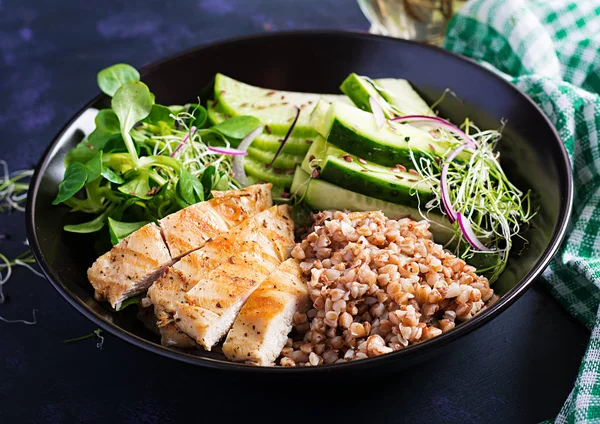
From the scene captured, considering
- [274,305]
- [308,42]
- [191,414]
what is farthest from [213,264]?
[308,42]

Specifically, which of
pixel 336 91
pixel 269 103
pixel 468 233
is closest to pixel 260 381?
pixel 468 233

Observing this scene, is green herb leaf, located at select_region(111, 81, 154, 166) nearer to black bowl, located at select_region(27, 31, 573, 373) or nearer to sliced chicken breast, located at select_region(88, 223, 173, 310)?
black bowl, located at select_region(27, 31, 573, 373)

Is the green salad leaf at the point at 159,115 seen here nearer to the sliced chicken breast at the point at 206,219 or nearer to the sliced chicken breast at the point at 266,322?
the sliced chicken breast at the point at 206,219

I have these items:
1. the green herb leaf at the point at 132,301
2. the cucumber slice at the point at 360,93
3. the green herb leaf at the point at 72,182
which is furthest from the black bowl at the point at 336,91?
the cucumber slice at the point at 360,93

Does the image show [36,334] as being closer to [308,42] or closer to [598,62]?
[308,42]

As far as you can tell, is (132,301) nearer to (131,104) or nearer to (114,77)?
(131,104)

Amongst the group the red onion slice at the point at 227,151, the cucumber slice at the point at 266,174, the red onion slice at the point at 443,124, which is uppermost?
the red onion slice at the point at 443,124
